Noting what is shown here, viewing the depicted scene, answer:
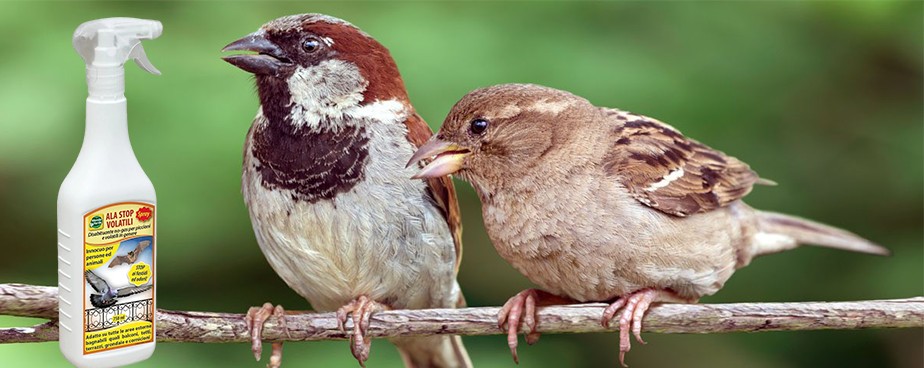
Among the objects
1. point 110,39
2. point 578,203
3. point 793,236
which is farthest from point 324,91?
point 793,236

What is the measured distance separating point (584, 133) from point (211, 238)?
978 millimetres

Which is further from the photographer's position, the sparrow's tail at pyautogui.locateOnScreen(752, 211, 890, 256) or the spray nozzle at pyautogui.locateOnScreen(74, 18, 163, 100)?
the sparrow's tail at pyautogui.locateOnScreen(752, 211, 890, 256)

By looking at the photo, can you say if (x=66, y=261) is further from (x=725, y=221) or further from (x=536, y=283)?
(x=725, y=221)

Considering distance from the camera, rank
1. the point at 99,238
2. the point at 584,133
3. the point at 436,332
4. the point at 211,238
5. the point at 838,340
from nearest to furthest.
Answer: the point at 99,238
the point at 436,332
the point at 584,133
the point at 211,238
the point at 838,340

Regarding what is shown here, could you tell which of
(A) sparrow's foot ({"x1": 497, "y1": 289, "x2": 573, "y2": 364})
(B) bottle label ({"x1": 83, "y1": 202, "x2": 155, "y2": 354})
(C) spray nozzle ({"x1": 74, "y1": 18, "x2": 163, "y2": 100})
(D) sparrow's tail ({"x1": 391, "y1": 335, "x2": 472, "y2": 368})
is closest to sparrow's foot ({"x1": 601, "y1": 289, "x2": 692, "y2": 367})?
(A) sparrow's foot ({"x1": 497, "y1": 289, "x2": 573, "y2": 364})

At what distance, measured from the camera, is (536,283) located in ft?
7.48

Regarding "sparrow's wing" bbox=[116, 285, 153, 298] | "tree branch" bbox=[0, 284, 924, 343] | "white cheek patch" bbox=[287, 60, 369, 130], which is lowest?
"tree branch" bbox=[0, 284, 924, 343]

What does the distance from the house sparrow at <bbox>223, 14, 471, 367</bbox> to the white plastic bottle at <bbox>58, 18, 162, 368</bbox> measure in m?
0.20

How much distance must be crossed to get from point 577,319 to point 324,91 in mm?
579

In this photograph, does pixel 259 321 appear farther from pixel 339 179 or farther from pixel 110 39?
pixel 110 39

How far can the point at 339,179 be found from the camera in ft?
7.22

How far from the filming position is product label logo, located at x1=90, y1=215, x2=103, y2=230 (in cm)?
197

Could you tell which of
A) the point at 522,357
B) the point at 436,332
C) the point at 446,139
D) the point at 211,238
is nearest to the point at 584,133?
the point at 446,139

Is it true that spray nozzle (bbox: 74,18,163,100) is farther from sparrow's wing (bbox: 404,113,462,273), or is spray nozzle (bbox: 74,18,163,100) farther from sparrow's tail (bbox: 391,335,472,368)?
sparrow's tail (bbox: 391,335,472,368)
